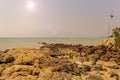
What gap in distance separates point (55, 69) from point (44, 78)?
179 cm

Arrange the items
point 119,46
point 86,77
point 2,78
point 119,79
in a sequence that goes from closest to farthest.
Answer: point 2,78 → point 86,77 → point 119,79 → point 119,46

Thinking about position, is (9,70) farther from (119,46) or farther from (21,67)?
(119,46)

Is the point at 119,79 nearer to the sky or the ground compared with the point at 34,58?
nearer to the ground

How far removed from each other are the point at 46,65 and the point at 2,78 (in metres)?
4.07

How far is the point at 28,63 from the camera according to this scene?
1931 cm

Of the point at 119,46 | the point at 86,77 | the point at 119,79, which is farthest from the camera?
the point at 119,46

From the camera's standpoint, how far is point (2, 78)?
15789mm

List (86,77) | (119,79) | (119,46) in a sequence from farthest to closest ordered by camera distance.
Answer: (119,46) → (119,79) → (86,77)

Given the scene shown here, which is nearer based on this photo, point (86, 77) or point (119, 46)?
point (86, 77)

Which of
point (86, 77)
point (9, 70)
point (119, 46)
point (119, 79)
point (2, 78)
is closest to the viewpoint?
point (2, 78)

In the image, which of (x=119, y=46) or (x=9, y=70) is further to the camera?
(x=119, y=46)

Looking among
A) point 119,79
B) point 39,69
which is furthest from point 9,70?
point 119,79

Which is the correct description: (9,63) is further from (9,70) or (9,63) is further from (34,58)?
(9,70)

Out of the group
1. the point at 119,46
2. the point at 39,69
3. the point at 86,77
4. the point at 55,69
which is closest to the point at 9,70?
the point at 39,69
